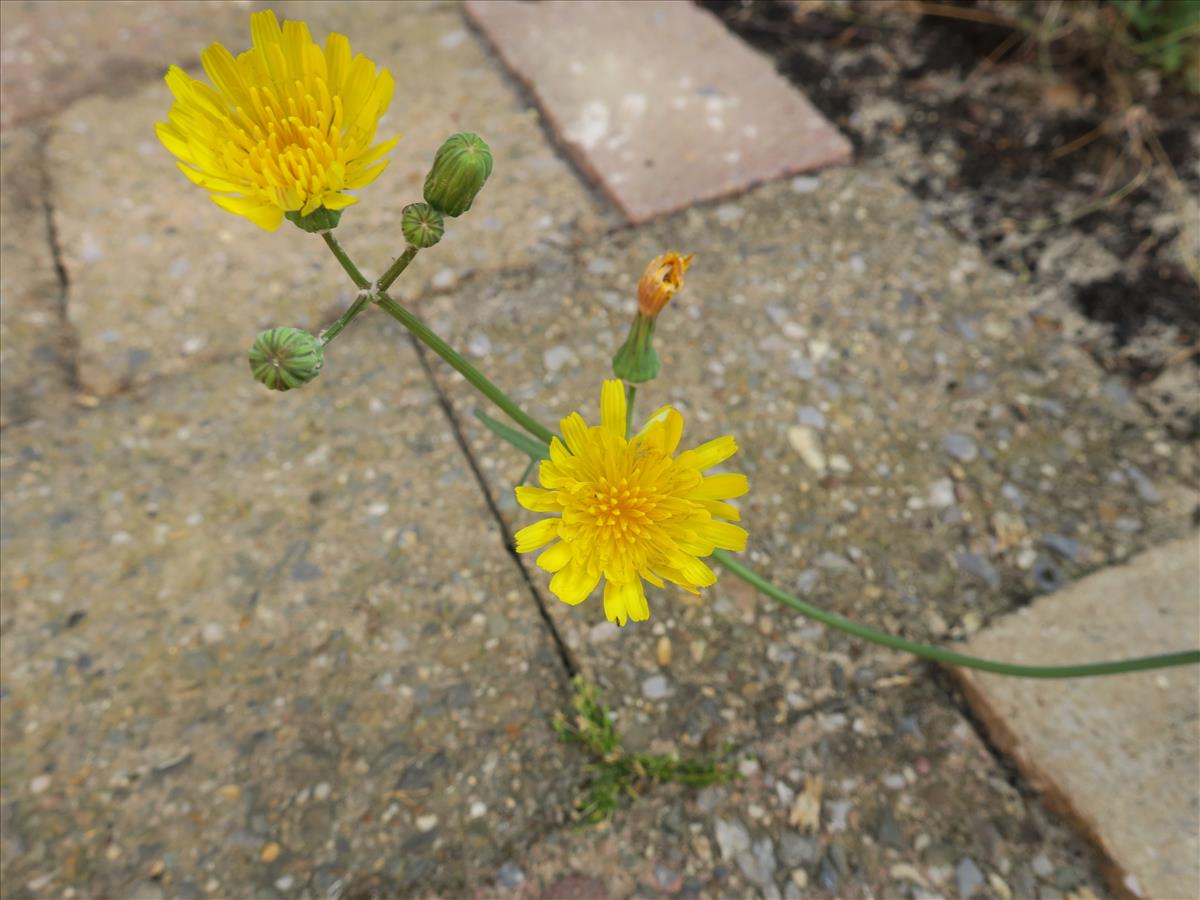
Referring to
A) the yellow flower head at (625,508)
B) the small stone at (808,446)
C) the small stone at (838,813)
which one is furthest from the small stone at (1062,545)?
the yellow flower head at (625,508)

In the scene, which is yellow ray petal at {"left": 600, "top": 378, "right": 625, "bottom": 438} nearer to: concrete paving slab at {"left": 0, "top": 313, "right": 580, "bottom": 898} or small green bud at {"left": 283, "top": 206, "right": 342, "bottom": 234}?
small green bud at {"left": 283, "top": 206, "right": 342, "bottom": 234}

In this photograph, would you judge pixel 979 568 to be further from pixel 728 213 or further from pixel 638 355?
pixel 728 213

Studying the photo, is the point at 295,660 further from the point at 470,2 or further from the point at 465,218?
the point at 470,2

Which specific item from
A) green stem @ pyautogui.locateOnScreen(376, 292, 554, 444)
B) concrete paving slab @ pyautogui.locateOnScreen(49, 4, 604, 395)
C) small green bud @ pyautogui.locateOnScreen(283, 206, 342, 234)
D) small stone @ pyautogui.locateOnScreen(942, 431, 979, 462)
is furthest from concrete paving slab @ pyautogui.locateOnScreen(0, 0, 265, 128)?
small stone @ pyautogui.locateOnScreen(942, 431, 979, 462)

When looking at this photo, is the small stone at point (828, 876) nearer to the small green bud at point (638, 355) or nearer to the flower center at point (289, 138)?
the small green bud at point (638, 355)

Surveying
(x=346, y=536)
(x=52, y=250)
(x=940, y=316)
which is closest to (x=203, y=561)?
(x=346, y=536)

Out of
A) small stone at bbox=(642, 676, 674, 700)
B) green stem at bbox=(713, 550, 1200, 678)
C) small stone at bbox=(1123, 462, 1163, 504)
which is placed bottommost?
small stone at bbox=(642, 676, 674, 700)
